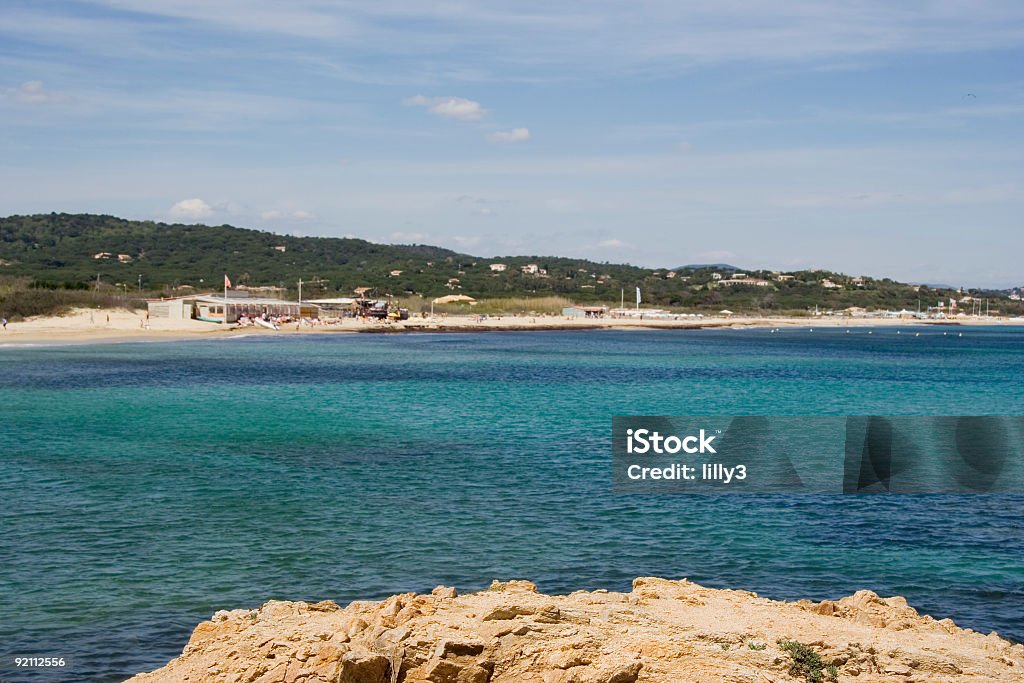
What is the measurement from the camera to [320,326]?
107500 millimetres

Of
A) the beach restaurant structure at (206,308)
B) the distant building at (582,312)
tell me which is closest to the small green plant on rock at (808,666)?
the beach restaurant structure at (206,308)

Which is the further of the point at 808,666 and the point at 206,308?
the point at 206,308

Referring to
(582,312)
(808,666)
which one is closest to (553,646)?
(808,666)

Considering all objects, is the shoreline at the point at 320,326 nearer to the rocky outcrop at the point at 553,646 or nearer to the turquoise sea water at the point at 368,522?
A: the turquoise sea water at the point at 368,522

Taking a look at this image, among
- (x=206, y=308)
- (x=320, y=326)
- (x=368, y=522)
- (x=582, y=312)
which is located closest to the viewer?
(x=368, y=522)

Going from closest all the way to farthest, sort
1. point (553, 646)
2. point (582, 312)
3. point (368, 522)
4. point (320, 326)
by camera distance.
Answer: point (553, 646)
point (368, 522)
point (320, 326)
point (582, 312)

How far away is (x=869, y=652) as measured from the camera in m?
8.47

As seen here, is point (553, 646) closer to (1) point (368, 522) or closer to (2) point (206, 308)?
(1) point (368, 522)

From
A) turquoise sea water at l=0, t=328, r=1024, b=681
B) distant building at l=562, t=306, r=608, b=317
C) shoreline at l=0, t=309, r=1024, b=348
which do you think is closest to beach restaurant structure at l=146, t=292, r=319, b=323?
shoreline at l=0, t=309, r=1024, b=348

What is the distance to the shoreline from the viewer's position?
259 ft

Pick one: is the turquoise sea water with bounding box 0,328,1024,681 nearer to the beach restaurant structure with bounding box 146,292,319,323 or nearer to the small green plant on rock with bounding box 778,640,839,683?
the small green plant on rock with bounding box 778,640,839,683

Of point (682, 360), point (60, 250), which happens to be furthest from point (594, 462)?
point (60, 250)

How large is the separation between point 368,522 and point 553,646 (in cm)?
899

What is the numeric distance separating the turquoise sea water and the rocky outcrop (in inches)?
85.5
